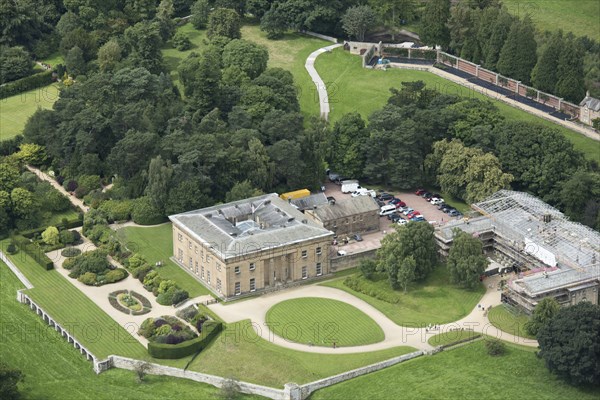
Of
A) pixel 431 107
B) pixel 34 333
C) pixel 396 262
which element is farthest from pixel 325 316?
pixel 431 107

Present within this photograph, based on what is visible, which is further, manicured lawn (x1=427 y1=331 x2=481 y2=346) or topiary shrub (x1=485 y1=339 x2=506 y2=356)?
manicured lawn (x1=427 y1=331 x2=481 y2=346)

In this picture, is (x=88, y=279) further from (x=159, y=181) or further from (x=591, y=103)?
(x=591, y=103)

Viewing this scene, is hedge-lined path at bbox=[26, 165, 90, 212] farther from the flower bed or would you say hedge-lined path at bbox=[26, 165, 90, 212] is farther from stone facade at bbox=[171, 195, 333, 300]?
the flower bed

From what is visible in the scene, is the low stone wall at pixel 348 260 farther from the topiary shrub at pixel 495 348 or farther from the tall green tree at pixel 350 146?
the topiary shrub at pixel 495 348

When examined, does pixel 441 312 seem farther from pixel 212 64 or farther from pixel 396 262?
pixel 212 64

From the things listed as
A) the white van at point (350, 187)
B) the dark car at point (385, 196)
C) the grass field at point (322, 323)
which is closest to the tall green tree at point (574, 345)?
the grass field at point (322, 323)

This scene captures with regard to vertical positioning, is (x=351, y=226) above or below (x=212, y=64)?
below

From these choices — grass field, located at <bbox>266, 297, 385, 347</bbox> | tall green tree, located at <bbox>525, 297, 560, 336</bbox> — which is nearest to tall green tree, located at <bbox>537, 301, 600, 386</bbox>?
tall green tree, located at <bbox>525, 297, 560, 336</bbox>
